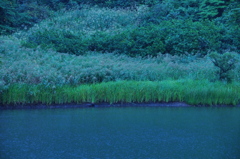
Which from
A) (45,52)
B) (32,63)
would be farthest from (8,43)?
(32,63)

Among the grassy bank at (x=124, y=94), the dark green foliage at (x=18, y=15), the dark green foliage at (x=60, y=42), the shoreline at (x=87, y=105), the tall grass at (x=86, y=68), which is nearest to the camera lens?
the shoreline at (x=87, y=105)

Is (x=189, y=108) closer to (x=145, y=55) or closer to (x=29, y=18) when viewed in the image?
(x=145, y=55)

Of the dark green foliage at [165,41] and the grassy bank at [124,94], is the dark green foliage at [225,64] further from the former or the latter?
the dark green foliage at [165,41]

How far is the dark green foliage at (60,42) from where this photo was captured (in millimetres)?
17734

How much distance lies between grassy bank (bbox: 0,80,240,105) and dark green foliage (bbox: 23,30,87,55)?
5.28 meters

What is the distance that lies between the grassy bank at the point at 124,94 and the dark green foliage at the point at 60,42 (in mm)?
5283

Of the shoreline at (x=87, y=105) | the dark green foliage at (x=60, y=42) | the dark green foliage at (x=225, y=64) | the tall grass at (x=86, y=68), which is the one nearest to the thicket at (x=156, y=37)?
the dark green foliage at (x=60, y=42)

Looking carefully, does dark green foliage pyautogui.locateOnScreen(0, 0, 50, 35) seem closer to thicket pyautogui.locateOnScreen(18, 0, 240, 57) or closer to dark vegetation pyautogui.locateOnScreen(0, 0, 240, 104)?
dark vegetation pyautogui.locateOnScreen(0, 0, 240, 104)

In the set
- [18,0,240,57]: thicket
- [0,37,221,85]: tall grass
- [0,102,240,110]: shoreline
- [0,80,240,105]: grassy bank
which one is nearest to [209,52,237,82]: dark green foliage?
[0,37,221,85]: tall grass

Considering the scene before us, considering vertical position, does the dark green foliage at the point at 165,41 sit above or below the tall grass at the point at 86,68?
above

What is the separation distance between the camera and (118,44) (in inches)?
715

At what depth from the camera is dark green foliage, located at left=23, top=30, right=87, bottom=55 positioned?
1773 centimetres

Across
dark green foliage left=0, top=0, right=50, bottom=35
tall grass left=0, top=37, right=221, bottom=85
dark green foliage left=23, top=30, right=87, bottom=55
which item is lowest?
tall grass left=0, top=37, right=221, bottom=85

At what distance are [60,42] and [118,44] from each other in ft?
10.5
